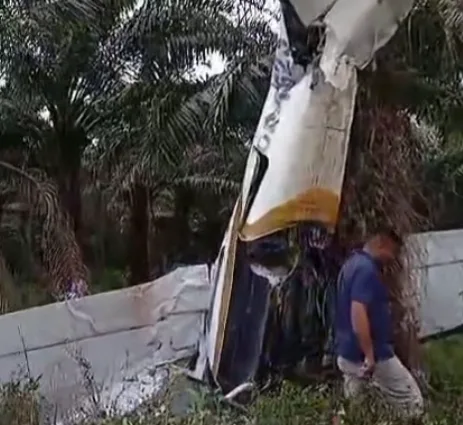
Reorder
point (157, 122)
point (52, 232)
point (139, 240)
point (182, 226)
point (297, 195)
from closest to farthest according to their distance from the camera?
1. point (297, 195)
2. point (52, 232)
3. point (157, 122)
4. point (139, 240)
5. point (182, 226)

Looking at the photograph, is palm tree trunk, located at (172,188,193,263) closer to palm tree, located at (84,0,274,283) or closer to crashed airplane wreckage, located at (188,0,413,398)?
palm tree, located at (84,0,274,283)

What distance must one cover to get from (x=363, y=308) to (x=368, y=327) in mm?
138

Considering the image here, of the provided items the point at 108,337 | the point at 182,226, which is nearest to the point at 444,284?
the point at 108,337

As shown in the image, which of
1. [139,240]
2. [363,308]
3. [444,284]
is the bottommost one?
[363,308]

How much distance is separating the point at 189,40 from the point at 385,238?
393 centimetres

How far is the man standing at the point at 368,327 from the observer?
22.1ft

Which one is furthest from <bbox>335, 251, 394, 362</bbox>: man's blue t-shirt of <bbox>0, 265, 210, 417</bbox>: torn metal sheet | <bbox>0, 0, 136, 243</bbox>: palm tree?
<bbox>0, 0, 136, 243</bbox>: palm tree

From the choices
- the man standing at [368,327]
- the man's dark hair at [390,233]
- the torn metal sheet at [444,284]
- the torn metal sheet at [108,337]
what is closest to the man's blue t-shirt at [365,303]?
the man standing at [368,327]

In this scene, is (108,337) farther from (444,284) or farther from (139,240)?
(139,240)

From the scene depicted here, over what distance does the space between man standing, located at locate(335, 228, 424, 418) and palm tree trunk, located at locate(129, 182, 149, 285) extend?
531 centimetres

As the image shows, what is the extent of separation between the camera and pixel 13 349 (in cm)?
811

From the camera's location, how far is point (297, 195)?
7.13m

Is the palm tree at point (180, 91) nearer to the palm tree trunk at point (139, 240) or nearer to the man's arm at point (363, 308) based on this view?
the palm tree trunk at point (139, 240)

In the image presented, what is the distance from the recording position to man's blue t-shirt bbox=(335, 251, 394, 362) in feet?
22.4
